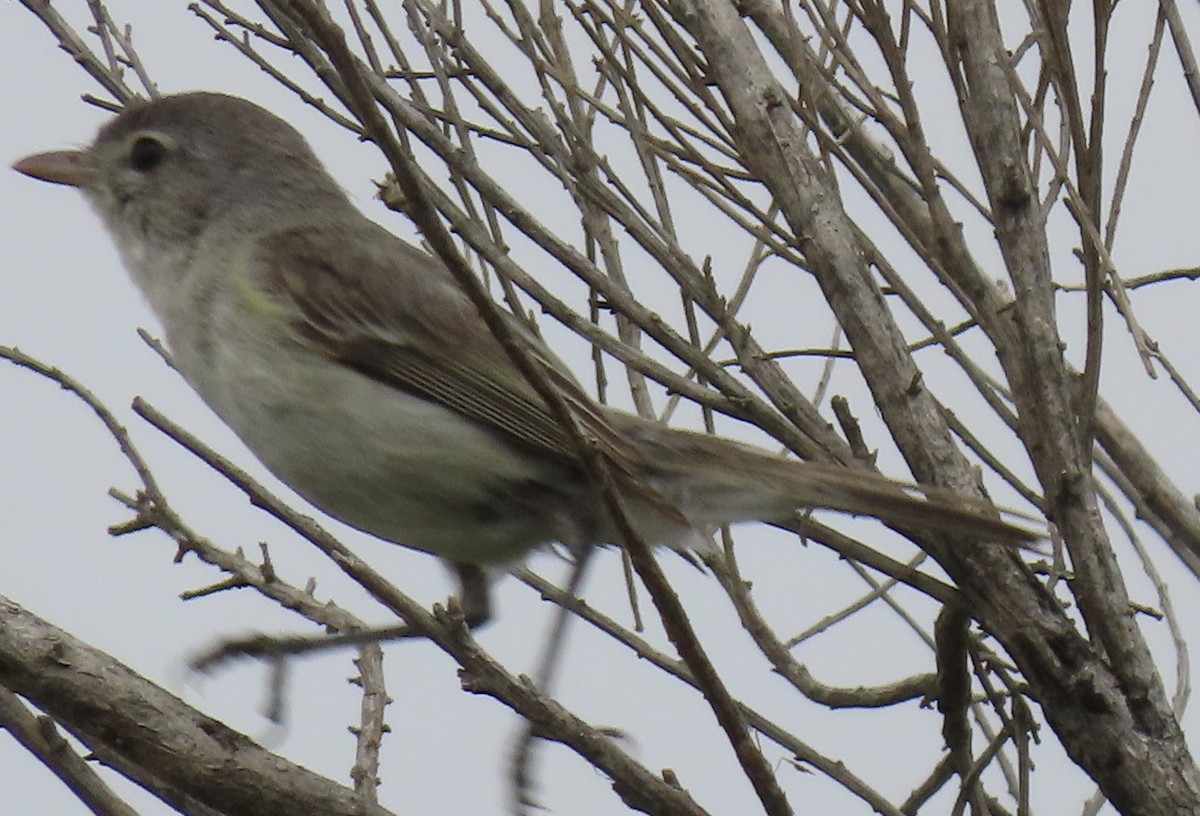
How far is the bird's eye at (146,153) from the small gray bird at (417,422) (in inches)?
11.3

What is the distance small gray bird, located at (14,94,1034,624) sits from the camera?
3203mm

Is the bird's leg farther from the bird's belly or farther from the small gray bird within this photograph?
the bird's belly

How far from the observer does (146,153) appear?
160 inches

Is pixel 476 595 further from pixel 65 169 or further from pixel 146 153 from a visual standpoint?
pixel 65 169

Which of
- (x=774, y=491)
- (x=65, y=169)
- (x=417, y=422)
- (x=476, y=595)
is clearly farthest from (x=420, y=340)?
(x=65, y=169)

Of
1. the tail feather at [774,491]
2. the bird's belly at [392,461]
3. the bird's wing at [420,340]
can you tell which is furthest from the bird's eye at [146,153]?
the tail feather at [774,491]

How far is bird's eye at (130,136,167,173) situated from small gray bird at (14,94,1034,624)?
0.94 feet

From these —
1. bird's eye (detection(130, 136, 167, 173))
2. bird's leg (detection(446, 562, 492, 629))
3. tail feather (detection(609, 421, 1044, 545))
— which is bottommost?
bird's leg (detection(446, 562, 492, 629))

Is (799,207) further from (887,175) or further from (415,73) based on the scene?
(415,73)

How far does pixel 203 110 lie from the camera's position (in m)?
4.19

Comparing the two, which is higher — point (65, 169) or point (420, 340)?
point (65, 169)

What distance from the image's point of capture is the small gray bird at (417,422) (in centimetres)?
320

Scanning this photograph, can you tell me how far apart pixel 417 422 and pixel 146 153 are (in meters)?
1.29

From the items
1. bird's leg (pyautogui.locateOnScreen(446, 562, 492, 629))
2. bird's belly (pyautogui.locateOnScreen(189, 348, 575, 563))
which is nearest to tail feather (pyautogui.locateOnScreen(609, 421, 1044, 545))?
bird's belly (pyautogui.locateOnScreen(189, 348, 575, 563))
